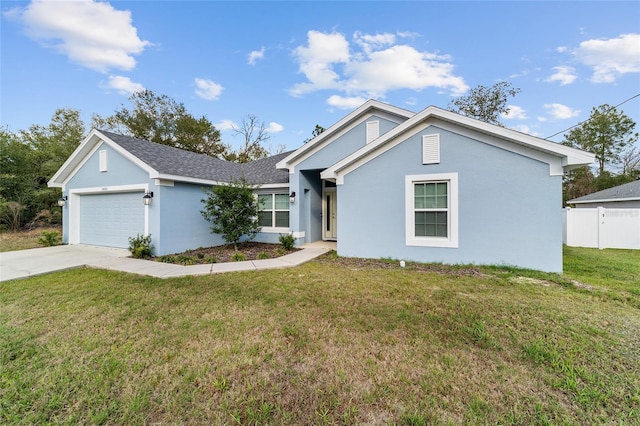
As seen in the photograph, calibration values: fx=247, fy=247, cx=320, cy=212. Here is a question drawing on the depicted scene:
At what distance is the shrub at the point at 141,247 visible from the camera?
8.46 metres

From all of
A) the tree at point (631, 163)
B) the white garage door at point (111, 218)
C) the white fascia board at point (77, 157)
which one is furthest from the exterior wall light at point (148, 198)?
the tree at point (631, 163)

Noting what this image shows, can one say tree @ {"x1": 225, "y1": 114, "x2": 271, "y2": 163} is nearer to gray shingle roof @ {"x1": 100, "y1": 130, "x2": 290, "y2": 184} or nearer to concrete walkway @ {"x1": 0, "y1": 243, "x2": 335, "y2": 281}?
gray shingle roof @ {"x1": 100, "y1": 130, "x2": 290, "y2": 184}

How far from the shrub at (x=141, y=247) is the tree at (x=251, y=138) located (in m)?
20.0

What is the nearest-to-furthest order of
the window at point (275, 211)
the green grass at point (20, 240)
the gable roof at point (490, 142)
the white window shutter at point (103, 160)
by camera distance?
1. the gable roof at point (490, 142)
2. the white window shutter at point (103, 160)
3. the green grass at point (20, 240)
4. the window at point (275, 211)

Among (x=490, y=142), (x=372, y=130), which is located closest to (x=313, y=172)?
(x=372, y=130)

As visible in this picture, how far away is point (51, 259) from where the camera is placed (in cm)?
796

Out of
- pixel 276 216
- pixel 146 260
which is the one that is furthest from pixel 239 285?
pixel 276 216

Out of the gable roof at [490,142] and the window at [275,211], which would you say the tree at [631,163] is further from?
the window at [275,211]

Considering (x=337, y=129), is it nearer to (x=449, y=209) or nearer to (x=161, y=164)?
(x=449, y=209)

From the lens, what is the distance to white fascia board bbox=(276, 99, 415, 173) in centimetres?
963

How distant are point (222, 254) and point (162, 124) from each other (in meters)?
24.3

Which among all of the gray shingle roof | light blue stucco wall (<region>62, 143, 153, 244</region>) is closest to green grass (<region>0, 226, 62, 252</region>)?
light blue stucco wall (<region>62, 143, 153, 244</region>)

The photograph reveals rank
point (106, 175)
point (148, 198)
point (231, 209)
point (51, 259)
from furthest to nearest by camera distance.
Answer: point (106, 175)
point (231, 209)
point (148, 198)
point (51, 259)

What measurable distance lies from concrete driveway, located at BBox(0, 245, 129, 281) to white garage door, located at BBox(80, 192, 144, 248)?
573 mm
